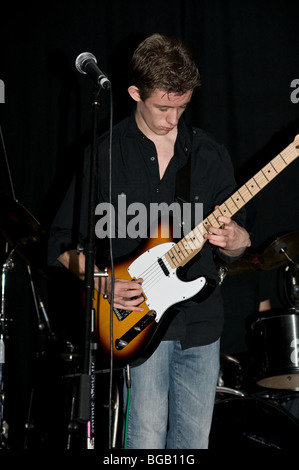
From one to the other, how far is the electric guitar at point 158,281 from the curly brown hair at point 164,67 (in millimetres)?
531

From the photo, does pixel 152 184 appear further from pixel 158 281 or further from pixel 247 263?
pixel 247 263

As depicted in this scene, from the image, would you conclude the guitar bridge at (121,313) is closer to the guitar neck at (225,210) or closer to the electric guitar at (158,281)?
the electric guitar at (158,281)

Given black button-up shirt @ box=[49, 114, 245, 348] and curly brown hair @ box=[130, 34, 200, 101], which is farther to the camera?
black button-up shirt @ box=[49, 114, 245, 348]

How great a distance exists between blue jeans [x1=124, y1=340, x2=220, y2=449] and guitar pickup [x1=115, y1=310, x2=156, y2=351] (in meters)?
0.11

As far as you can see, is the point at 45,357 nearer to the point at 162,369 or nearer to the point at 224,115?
the point at 162,369

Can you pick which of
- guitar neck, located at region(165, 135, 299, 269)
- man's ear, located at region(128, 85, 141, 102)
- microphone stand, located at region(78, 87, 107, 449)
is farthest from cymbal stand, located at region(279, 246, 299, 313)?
microphone stand, located at region(78, 87, 107, 449)

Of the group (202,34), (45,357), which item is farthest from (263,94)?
(45,357)

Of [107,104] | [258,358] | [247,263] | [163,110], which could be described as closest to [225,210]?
[163,110]

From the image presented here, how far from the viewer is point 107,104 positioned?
4.23 m

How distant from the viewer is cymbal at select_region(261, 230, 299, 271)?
3520mm

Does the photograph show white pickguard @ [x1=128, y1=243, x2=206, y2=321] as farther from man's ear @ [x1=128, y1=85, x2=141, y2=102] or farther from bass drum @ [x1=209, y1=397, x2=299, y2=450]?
bass drum @ [x1=209, y1=397, x2=299, y2=450]

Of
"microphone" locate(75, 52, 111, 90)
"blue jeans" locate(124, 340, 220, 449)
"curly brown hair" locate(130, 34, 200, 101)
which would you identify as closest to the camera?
"microphone" locate(75, 52, 111, 90)
